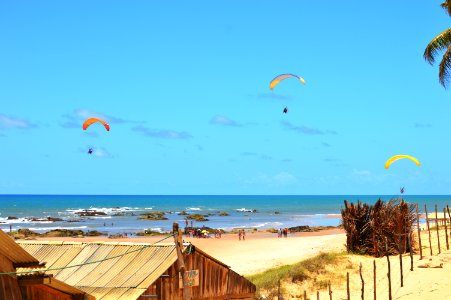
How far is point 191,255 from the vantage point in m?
14.6

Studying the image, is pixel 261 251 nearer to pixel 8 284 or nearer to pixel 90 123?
pixel 90 123

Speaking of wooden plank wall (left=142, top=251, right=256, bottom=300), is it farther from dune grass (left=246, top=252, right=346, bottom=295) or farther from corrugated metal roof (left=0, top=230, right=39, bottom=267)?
dune grass (left=246, top=252, right=346, bottom=295)

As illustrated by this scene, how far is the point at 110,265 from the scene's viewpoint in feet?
47.0

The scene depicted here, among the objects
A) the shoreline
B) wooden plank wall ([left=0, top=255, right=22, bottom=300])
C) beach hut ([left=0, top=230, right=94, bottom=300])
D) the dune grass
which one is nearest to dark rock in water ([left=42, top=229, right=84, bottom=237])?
the shoreline

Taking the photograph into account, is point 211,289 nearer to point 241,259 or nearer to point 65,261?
point 65,261

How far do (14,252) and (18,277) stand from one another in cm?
53

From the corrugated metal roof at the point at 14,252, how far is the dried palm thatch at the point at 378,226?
58.1ft

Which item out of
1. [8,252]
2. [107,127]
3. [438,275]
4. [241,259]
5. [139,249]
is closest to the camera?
[8,252]

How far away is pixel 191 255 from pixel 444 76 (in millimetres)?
11825

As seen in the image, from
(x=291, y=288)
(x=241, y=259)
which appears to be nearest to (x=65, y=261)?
(x=291, y=288)

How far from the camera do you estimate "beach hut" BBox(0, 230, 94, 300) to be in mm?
8297

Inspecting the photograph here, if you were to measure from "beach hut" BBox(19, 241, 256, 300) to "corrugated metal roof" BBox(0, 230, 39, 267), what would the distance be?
13.6 feet

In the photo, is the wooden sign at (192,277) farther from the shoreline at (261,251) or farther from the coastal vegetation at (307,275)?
the shoreline at (261,251)

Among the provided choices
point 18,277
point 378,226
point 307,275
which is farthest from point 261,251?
point 18,277
